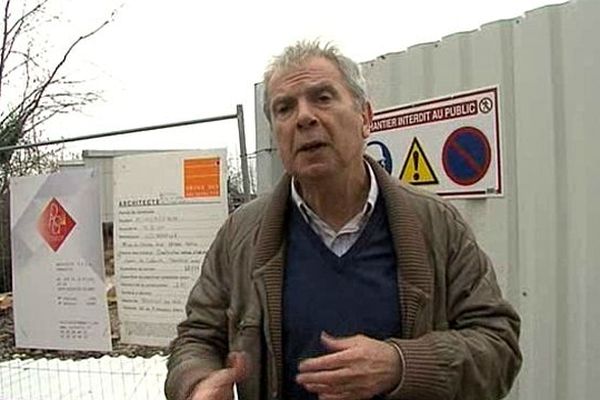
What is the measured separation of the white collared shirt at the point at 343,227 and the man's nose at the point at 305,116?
245 millimetres

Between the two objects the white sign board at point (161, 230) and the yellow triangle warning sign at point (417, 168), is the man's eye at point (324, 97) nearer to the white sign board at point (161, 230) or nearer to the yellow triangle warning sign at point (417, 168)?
the yellow triangle warning sign at point (417, 168)

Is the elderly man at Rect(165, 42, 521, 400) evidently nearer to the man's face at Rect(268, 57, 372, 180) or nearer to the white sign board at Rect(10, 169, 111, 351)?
the man's face at Rect(268, 57, 372, 180)

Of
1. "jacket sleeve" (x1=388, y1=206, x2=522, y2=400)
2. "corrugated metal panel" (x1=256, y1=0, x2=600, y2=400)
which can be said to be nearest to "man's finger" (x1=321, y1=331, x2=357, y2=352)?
"jacket sleeve" (x1=388, y1=206, x2=522, y2=400)

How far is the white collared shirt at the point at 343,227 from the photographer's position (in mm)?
2197

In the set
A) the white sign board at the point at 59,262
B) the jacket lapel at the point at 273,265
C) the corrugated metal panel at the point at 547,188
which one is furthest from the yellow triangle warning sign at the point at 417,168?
the white sign board at the point at 59,262

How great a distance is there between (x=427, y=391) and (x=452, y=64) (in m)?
1.74

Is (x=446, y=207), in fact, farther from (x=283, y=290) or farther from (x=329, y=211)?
(x=283, y=290)

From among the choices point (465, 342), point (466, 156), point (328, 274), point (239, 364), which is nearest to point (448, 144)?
point (466, 156)

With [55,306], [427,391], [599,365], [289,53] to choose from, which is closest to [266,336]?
[427,391]

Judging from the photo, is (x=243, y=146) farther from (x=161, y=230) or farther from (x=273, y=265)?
(x=273, y=265)

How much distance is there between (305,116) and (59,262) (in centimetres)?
301

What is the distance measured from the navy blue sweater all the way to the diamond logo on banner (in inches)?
108

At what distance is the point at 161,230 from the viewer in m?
4.18

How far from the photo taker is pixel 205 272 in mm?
2332
